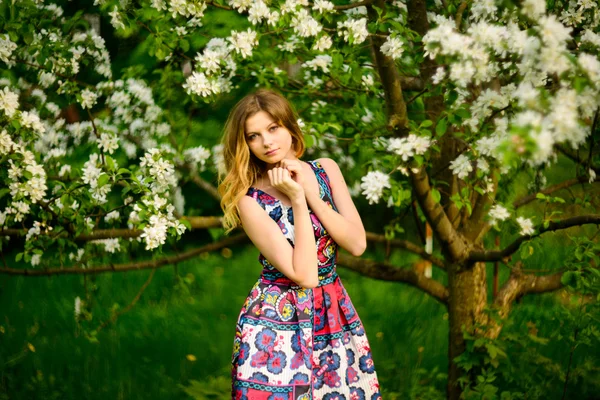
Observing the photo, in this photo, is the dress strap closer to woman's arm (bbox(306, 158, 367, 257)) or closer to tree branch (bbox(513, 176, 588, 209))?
woman's arm (bbox(306, 158, 367, 257))

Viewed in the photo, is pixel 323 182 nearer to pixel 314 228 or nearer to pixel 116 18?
pixel 314 228

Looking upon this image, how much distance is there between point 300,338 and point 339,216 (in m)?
0.42

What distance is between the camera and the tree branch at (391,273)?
3.98 meters

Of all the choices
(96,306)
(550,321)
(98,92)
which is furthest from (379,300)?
(98,92)

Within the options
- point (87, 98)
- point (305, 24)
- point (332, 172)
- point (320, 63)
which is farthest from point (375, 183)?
point (87, 98)

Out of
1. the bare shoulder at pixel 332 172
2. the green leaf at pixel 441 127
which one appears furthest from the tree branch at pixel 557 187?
the bare shoulder at pixel 332 172

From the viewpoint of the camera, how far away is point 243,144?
2.57 metres

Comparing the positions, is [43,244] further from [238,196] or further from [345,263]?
[345,263]

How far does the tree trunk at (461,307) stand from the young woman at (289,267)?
1.34m

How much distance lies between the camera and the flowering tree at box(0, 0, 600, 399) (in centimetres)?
230

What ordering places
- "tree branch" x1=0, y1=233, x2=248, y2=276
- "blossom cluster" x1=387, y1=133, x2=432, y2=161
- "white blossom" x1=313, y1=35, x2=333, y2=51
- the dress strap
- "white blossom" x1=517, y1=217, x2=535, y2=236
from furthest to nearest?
"tree branch" x1=0, y1=233, x2=248, y2=276, "white blossom" x1=517, y1=217, x2=535, y2=236, "white blossom" x1=313, y1=35, x2=333, y2=51, "blossom cluster" x1=387, y1=133, x2=432, y2=161, the dress strap

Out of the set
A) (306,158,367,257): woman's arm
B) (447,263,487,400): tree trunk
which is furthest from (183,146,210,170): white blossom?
(306,158,367,257): woman's arm

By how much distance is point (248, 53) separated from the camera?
10.1 ft

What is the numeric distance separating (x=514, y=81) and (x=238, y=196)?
44.6 inches
